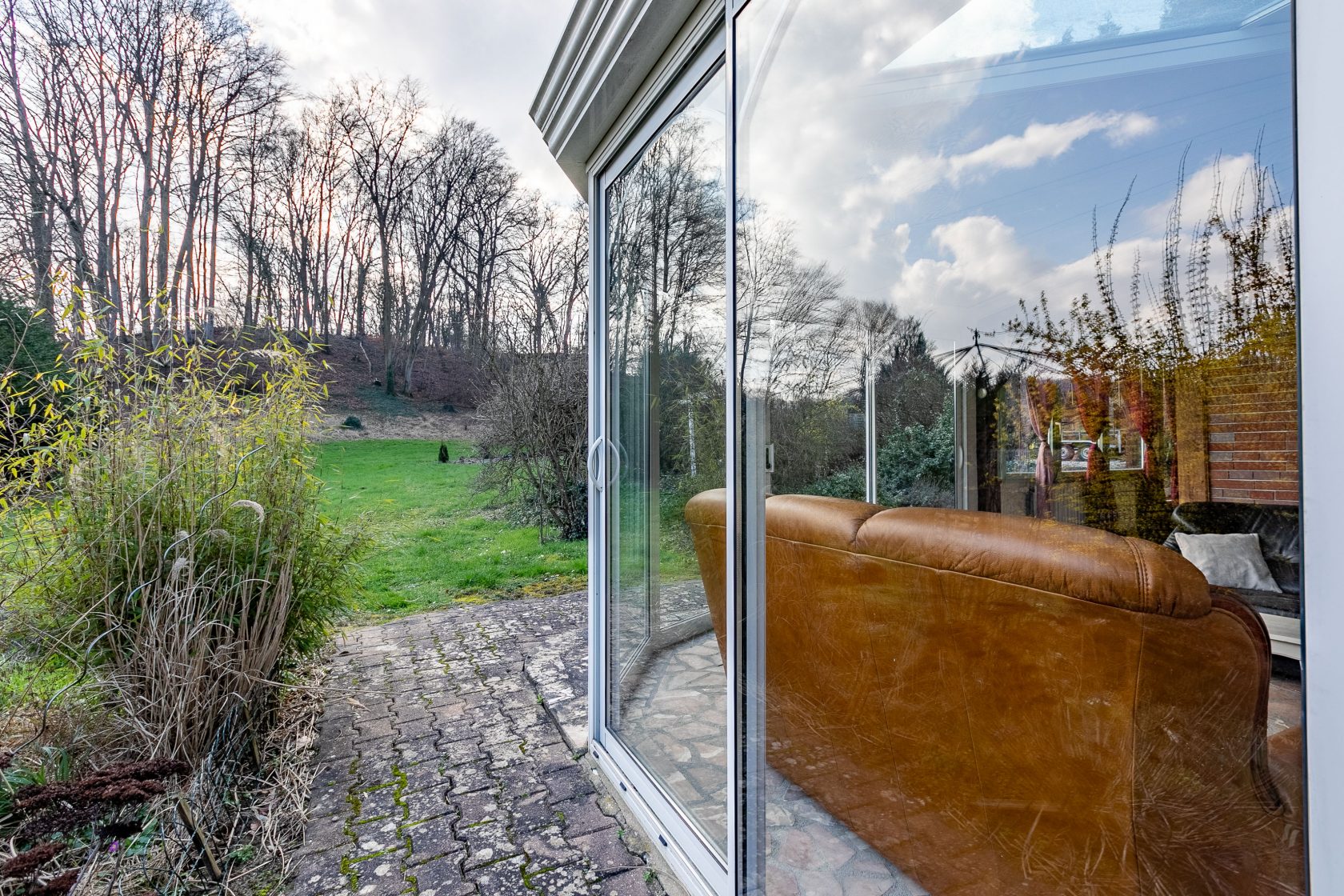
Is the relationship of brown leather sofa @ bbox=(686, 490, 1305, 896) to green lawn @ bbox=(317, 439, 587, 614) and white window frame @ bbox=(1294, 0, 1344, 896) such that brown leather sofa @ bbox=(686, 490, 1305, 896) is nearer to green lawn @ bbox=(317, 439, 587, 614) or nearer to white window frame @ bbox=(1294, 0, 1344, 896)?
white window frame @ bbox=(1294, 0, 1344, 896)

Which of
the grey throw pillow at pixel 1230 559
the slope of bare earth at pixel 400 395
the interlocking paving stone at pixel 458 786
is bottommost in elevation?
the interlocking paving stone at pixel 458 786

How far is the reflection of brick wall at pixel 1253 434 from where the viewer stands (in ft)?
1.94

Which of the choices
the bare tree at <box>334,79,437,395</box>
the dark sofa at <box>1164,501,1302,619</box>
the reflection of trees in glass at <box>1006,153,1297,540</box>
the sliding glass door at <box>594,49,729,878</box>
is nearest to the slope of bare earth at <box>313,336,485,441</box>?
the bare tree at <box>334,79,437,395</box>

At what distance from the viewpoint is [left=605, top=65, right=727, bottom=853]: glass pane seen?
169cm

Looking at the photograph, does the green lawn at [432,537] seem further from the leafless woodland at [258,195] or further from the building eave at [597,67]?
the building eave at [597,67]

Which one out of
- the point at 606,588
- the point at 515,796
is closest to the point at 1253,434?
the point at 606,588

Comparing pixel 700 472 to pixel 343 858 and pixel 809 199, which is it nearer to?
pixel 809 199

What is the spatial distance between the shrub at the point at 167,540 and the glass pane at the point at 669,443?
4.34 ft

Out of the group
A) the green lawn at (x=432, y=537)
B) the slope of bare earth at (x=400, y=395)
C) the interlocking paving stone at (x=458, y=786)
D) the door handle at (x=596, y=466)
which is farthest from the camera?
the slope of bare earth at (x=400, y=395)

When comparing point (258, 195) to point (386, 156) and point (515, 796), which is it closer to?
point (386, 156)

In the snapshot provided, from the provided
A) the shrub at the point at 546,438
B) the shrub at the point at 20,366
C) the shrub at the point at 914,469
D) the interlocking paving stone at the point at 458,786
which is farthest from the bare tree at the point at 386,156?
the shrub at the point at 914,469

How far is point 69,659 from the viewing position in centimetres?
217

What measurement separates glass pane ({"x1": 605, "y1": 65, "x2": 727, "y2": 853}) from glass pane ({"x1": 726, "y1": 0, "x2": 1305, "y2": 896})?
228 millimetres

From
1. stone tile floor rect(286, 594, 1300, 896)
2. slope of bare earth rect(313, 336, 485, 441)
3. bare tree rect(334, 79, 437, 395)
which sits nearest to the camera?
stone tile floor rect(286, 594, 1300, 896)
